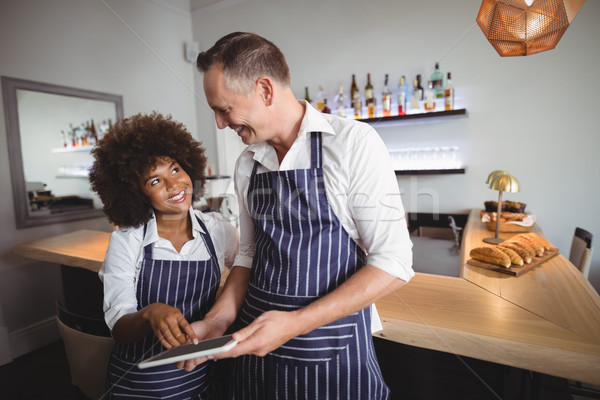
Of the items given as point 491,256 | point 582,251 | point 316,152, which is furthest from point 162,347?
point 582,251

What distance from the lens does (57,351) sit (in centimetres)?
295

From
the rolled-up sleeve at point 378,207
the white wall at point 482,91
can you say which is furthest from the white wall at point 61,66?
the rolled-up sleeve at point 378,207

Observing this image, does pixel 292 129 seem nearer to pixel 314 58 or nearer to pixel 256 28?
pixel 314 58

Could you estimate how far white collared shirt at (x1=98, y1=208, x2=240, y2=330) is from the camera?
3.88 feet

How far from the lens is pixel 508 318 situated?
1157 mm

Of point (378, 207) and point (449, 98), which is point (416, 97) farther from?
point (378, 207)

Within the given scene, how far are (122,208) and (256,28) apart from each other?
361 centimetres

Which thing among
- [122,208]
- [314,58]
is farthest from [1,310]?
[314,58]

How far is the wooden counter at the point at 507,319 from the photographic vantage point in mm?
958

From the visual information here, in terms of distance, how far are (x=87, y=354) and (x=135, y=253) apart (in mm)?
491

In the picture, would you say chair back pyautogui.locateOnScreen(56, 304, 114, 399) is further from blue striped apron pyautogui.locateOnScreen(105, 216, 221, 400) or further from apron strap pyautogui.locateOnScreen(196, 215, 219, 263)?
apron strap pyautogui.locateOnScreen(196, 215, 219, 263)

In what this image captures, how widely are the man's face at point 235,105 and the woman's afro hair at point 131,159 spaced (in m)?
0.54

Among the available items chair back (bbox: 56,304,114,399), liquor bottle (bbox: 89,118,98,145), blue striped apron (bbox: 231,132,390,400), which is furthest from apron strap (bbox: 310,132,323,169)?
liquor bottle (bbox: 89,118,98,145)

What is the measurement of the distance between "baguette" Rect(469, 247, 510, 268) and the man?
99 centimetres
